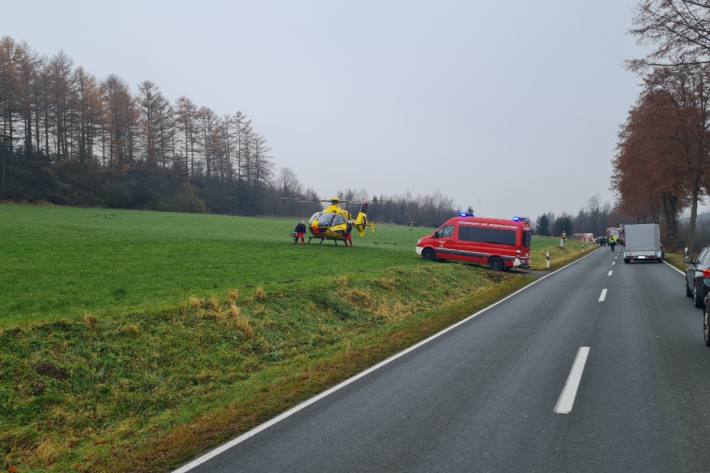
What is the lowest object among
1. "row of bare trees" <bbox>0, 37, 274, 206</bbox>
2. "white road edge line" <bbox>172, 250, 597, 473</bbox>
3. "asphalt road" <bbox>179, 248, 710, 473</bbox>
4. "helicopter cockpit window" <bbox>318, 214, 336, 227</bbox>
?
"white road edge line" <bbox>172, 250, 597, 473</bbox>

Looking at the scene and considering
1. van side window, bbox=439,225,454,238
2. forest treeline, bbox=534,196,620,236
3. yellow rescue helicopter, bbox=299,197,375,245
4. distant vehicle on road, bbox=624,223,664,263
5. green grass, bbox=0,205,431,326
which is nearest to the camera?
green grass, bbox=0,205,431,326

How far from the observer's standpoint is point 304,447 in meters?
5.19

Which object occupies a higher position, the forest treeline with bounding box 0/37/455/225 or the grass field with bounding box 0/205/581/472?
the forest treeline with bounding box 0/37/455/225

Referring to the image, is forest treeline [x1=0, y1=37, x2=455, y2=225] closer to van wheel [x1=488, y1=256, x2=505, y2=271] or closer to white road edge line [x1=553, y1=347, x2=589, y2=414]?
van wheel [x1=488, y1=256, x2=505, y2=271]

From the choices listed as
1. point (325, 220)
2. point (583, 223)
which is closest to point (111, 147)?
point (325, 220)

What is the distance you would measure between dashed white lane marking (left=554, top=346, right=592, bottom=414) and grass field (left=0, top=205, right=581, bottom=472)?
3116 mm

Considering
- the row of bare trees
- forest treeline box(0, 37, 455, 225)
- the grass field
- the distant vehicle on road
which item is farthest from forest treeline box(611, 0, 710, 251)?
the row of bare trees

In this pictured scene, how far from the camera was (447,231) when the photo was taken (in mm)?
28734

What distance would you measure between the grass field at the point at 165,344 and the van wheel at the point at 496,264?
7.79 metres

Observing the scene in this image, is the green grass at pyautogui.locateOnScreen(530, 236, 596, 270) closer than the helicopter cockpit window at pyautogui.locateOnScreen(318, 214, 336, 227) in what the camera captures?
No

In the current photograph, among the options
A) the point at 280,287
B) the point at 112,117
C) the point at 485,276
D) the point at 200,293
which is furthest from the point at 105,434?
the point at 112,117

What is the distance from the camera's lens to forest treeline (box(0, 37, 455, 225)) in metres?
54.0

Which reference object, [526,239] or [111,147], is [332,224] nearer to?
[526,239]

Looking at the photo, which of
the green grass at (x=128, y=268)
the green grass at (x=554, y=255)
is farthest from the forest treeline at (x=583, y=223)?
the green grass at (x=128, y=268)
